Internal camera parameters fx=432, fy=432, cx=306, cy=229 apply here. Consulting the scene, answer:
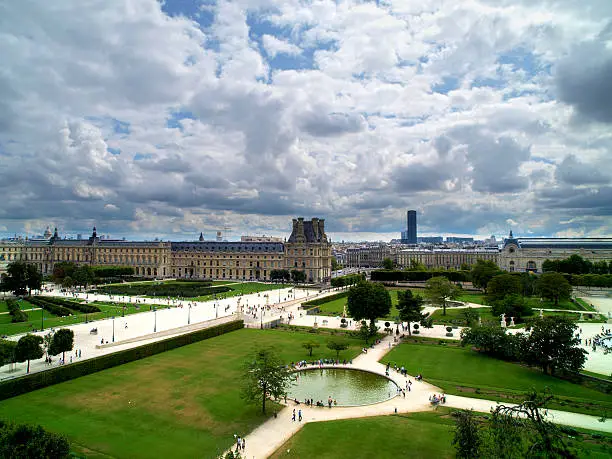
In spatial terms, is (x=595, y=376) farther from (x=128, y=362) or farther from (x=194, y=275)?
(x=194, y=275)

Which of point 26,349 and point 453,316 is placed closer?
point 26,349

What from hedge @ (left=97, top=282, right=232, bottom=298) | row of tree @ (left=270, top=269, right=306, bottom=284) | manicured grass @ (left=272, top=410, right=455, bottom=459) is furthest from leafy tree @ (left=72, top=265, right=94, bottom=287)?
manicured grass @ (left=272, top=410, right=455, bottom=459)

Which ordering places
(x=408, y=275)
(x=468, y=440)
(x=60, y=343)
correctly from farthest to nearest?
(x=408, y=275), (x=60, y=343), (x=468, y=440)

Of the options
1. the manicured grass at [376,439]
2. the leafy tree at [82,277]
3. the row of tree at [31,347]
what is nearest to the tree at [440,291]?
the manicured grass at [376,439]

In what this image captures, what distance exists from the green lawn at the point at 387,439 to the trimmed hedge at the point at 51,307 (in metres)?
47.2

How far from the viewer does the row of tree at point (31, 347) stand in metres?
32.5

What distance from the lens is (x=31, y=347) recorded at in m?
33.8

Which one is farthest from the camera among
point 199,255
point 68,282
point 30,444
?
point 199,255

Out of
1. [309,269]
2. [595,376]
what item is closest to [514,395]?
[595,376]

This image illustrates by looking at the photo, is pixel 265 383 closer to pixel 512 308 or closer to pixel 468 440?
pixel 468 440

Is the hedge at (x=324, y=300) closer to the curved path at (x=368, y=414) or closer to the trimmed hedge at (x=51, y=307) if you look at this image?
the trimmed hedge at (x=51, y=307)

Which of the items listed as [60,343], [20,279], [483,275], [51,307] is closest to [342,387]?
[60,343]

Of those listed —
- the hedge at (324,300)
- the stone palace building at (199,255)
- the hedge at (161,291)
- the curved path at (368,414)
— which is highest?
the stone palace building at (199,255)

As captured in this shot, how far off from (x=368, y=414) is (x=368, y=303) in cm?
2361
